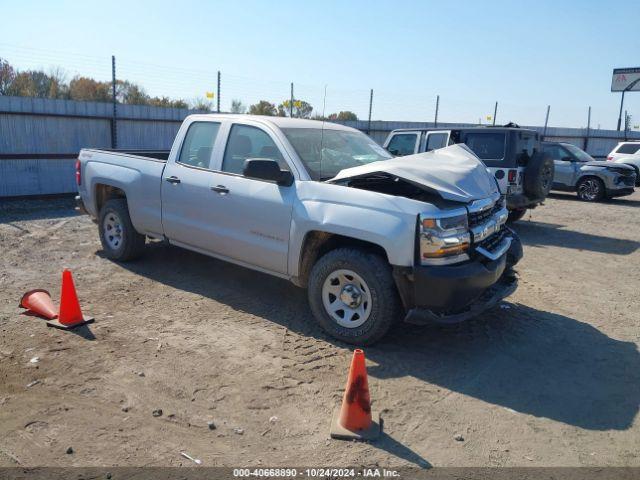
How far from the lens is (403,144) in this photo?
1135 cm

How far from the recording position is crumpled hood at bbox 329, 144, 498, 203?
444cm

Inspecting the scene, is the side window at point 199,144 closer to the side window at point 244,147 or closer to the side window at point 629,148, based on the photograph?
the side window at point 244,147

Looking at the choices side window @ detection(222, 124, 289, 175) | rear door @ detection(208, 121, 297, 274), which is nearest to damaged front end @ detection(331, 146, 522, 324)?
rear door @ detection(208, 121, 297, 274)

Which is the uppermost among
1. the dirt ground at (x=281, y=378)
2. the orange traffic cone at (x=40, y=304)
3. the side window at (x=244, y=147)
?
the side window at (x=244, y=147)

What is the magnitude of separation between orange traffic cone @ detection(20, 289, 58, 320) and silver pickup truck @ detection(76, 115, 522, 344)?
148 centimetres

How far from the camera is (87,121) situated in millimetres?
12227

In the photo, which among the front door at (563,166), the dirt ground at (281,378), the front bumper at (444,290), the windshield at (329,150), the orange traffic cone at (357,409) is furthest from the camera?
the front door at (563,166)

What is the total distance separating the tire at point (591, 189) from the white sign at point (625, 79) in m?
26.2

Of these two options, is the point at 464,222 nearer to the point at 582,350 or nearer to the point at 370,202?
the point at 370,202

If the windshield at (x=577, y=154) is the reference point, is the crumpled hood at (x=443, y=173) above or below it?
below

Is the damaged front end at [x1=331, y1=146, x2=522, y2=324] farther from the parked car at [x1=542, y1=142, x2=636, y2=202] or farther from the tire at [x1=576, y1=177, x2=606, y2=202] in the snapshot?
the tire at [x1=576, y1=177, x2=606, y2=202]

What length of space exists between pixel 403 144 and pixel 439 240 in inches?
295

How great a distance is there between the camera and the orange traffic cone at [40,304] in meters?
5.04

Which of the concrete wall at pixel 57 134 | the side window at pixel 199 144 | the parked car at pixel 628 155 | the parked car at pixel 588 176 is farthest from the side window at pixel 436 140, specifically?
the parked car at pixel 628 155
